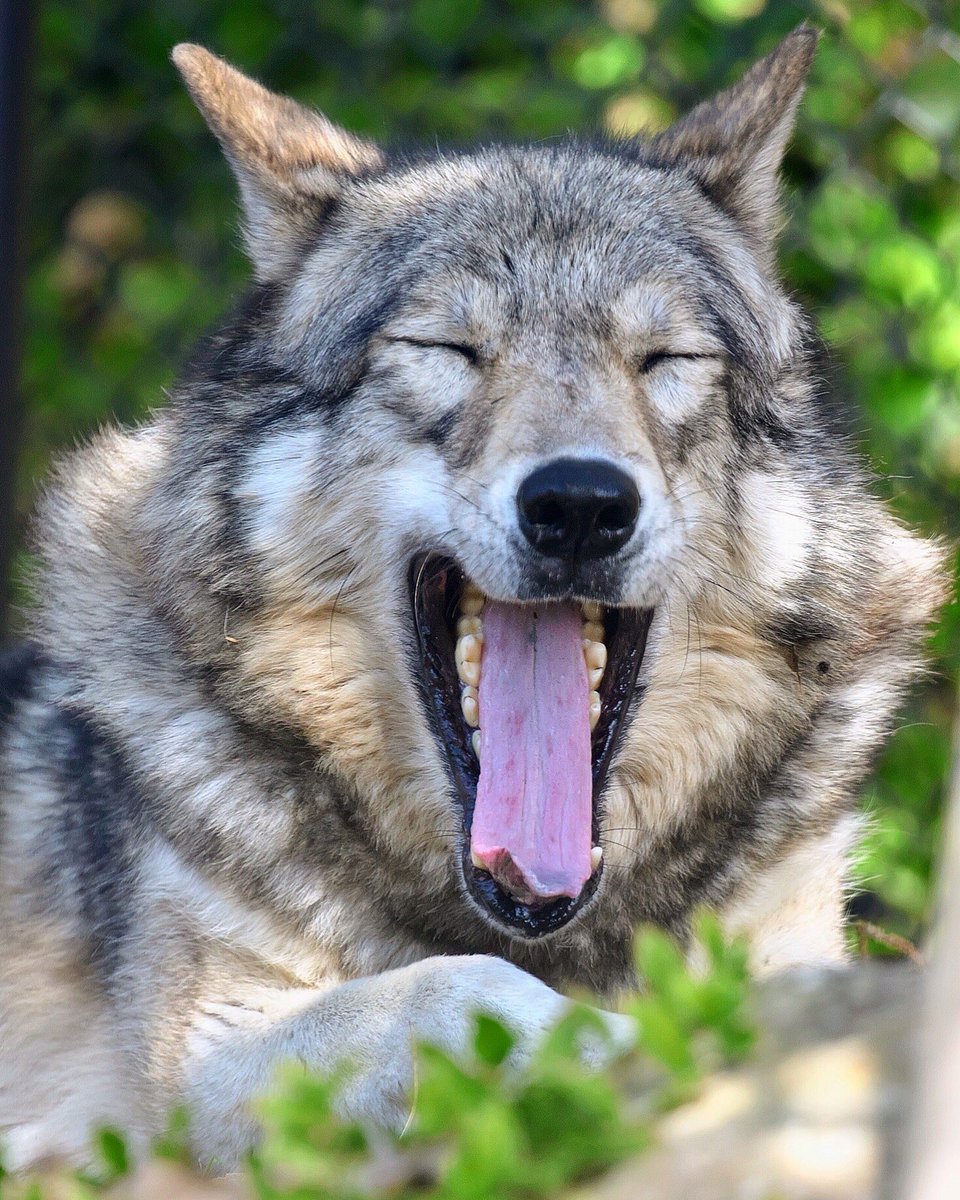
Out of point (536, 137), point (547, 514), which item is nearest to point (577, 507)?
point (547, 514)

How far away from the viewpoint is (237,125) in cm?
323

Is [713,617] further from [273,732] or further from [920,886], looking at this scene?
[920,886]

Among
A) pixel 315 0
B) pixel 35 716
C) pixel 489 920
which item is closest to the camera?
pixel 489 920

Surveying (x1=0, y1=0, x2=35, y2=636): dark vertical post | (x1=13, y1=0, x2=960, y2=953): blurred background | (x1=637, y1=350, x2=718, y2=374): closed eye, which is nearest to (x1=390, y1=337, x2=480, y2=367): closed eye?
(x1=637, y1=350, x2=718, y2=374): closed eye

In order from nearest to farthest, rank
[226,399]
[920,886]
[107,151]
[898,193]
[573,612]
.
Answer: [573,612], [226,399], [920,886], [898,193], [107,151]

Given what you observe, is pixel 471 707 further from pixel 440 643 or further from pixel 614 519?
pixel 614 519

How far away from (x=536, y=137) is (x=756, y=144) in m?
0.88

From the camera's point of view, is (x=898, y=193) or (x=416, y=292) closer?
(x=416, y=292)

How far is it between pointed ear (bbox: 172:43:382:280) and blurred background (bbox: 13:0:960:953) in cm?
81

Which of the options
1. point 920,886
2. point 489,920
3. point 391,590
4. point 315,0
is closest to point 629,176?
point 391,590

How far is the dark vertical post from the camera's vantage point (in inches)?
190

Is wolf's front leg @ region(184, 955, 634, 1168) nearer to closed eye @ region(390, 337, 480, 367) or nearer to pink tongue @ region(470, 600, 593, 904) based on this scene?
pink tongue @ region(470, 600, 593, 904)

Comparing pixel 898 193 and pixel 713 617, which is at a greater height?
pixel 898 193

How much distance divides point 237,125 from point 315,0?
3502 mm
